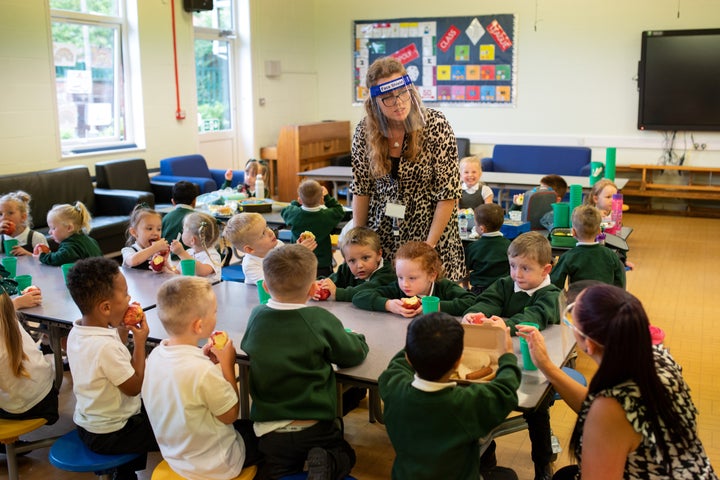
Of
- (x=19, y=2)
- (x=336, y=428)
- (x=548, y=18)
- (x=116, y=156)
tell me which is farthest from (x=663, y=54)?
(x=336, y=428)

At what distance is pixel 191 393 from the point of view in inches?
88.8

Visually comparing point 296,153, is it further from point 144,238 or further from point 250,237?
point 250,237

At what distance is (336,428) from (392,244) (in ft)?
4.41

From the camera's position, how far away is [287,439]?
2307 mm

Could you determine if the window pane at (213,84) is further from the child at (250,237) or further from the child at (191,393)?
the child at (191,393)

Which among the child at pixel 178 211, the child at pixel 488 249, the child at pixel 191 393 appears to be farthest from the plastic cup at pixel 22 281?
the child at pixel 488 249

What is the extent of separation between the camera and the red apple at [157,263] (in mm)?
3645

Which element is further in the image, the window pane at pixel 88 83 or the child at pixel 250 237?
the window pane at pixel 88 83

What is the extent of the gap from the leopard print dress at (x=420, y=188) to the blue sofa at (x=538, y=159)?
20.6 feet

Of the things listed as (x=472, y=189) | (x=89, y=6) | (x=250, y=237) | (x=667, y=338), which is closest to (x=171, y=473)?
(x=250, y=237)

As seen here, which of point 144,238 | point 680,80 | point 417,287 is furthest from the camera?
point 680,80

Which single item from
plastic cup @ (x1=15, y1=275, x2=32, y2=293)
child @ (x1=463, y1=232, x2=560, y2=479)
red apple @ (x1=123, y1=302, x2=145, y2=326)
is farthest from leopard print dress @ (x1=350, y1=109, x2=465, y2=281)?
plastic cup @ (x1=15, y1=275, x2=32, y2=293)

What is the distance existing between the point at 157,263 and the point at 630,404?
2.53m

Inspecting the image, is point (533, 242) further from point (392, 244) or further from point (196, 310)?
point (196, 310)
